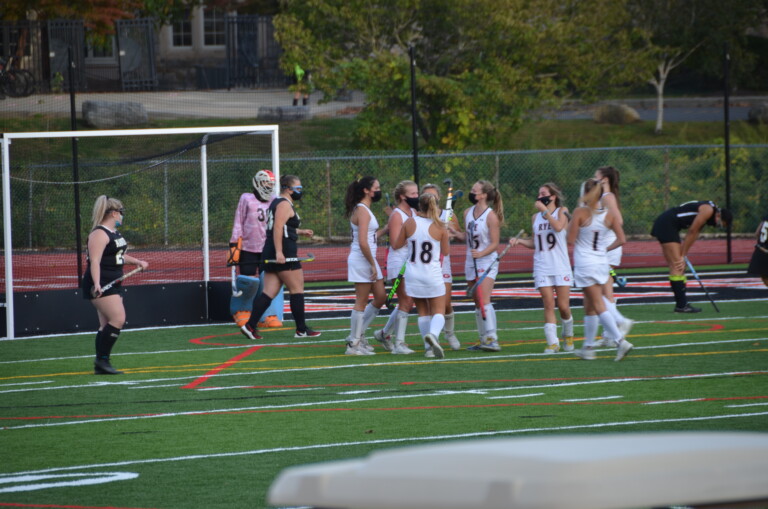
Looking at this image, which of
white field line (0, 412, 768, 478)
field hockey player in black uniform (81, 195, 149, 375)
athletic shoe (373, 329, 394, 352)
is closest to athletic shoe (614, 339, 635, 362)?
athletic shoe (373, 329, 394, 352)

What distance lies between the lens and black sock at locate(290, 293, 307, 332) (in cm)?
1484

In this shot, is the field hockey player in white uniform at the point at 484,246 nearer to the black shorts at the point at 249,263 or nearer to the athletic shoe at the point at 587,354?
Result: the athletic shoe at the point at 587,354

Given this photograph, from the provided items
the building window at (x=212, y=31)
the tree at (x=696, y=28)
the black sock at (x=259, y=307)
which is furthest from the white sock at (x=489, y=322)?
the building window at (x=212, y=31)

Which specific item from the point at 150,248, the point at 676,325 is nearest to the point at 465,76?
the point at 150,248

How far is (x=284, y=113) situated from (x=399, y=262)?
77.9 feet

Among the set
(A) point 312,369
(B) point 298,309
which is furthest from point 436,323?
(B) point 298,309

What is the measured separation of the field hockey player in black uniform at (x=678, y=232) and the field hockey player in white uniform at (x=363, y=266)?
4.94 metres

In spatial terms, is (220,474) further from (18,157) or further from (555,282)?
(18,157)

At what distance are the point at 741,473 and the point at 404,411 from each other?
7.46 m

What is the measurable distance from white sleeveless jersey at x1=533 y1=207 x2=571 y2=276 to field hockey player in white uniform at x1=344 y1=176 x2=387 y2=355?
173 cm

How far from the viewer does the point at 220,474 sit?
772 centimetres

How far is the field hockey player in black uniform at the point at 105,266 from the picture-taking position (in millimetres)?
11797

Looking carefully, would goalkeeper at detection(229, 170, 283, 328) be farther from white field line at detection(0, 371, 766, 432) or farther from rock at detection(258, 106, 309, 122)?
rock at detection(258, 106, 309, 122)

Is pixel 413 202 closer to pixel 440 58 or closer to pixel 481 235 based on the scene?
pixel 481 235
